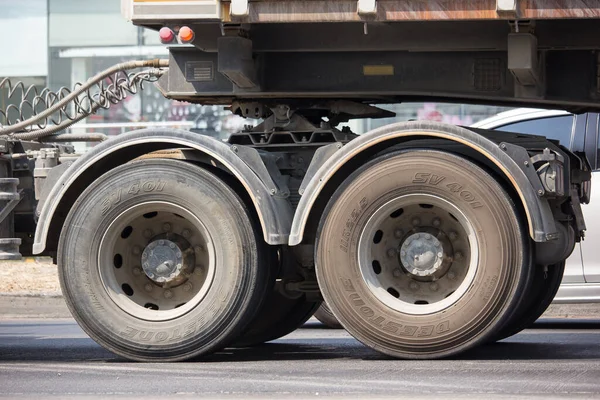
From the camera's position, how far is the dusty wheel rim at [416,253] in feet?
24.7

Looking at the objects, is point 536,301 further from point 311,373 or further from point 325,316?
point 325,316

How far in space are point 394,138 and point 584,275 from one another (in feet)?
11.6

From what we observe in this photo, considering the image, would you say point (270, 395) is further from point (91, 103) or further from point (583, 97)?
point (91, 103)

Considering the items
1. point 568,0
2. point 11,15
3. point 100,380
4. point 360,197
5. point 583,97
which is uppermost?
point 11,15

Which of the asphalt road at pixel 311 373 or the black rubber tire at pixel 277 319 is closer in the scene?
the asphalt road at pixel 311 373

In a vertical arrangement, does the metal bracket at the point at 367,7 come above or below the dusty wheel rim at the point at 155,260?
above

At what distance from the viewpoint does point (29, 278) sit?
47.6 feet

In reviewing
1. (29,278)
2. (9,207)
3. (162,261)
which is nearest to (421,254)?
(162,261)

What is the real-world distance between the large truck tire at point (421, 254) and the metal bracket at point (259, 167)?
1.12ft

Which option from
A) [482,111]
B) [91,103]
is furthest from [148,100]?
[91,103]

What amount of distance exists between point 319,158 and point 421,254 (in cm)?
83

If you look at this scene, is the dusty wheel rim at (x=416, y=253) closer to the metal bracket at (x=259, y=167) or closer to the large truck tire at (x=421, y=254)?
the large truck tire at (x=421, y=254)

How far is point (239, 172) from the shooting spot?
7.65m

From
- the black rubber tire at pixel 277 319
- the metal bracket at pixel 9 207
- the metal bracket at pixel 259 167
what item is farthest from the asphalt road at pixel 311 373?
the metal bracket at pixel 259 167
